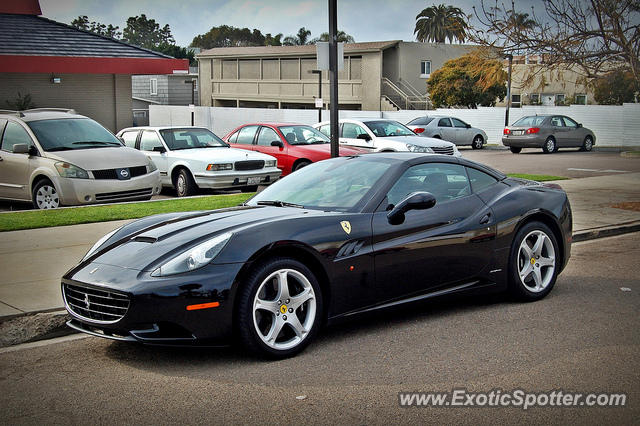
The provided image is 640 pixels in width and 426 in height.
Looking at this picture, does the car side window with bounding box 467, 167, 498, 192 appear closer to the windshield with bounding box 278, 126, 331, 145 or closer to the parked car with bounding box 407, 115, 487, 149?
the windshield with bounding box 278, 126, 331, 145

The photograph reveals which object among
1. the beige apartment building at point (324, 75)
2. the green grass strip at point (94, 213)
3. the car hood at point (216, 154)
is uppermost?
the beige apartment building at point (324, 75)

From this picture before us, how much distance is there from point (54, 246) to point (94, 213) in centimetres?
271

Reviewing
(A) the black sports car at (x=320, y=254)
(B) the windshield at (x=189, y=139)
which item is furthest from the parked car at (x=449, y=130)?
(A) the black sports car at (x=320, y=254)

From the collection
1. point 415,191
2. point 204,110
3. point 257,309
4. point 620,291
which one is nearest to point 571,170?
point 620,291

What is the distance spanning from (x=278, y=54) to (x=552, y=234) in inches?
2014

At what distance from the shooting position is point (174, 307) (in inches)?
204

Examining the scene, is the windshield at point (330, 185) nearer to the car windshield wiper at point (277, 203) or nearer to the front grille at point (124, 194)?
the car windshield wiper at point (277, 203)

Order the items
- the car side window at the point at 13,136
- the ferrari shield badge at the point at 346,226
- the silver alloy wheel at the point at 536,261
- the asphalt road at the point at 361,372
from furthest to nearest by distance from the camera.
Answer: the car side window at the point at 13,136 < the silver alloy wheel at the point at 536,261 < the ferrari shield badge at the point at 346,226 < the asphalt road at the point at 361,372

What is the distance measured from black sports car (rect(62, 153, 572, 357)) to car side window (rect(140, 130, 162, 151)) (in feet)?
34.9

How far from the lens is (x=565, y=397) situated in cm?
472

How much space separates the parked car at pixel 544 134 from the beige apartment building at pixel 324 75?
57.6 ft

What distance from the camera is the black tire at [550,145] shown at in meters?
33.2

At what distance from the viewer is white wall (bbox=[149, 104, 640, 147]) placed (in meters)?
40.3

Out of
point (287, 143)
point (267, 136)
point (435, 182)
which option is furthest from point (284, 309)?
point (267, 136)
